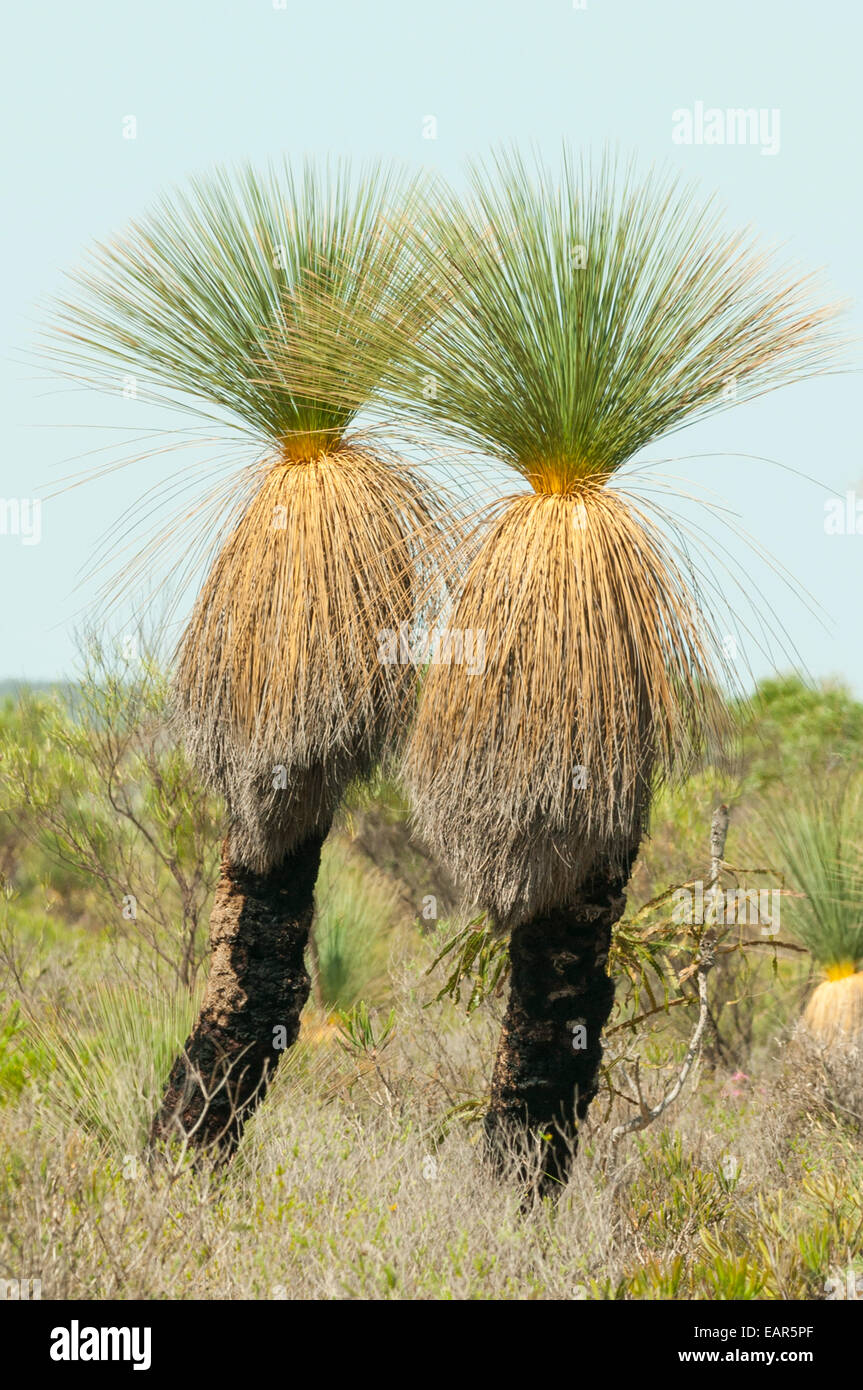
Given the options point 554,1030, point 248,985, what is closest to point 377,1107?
point 248,985

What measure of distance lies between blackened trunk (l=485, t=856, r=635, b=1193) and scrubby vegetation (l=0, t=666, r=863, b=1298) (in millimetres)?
225

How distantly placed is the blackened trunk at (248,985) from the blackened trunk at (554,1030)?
4.30 ft

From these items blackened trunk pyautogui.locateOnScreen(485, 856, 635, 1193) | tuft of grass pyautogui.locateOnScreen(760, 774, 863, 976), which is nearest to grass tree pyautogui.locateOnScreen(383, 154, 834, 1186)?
blackened trunk pyautogui.locateOnScreen(485, 856, 635, 1193)

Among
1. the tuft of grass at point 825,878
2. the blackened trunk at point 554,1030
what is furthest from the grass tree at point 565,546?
the tuft of grass at point 825,878

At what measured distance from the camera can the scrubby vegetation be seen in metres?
5.66

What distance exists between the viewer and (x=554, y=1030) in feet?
22.4

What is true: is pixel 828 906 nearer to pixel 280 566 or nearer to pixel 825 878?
pixel 825 878

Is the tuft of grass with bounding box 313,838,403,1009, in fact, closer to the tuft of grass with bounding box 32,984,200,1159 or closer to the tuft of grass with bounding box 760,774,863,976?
the tuft of grass with bounding box 32,984,200,1159

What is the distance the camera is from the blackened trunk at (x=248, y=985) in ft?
24.3

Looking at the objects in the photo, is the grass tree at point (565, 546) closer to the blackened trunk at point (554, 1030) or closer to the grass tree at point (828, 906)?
the blackened trunk at point (554, 1030)

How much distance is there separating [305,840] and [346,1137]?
5.85ft

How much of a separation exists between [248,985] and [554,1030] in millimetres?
1788

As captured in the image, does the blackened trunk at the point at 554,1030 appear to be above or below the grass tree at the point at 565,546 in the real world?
below
